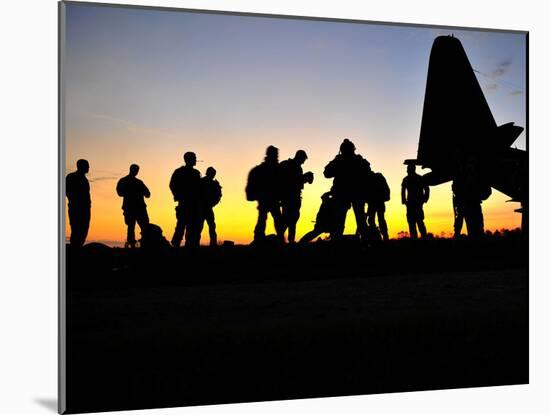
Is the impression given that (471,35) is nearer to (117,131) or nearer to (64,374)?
(117,131)

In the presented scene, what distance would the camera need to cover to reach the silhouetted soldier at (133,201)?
231 inches

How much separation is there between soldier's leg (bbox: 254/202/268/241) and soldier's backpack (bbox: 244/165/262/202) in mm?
84

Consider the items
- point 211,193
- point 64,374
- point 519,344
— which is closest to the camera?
point 64,374

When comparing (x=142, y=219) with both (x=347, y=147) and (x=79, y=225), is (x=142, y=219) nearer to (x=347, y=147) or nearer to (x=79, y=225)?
(x=79, y=225)

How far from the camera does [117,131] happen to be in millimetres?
5840

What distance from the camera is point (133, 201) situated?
5883 mm

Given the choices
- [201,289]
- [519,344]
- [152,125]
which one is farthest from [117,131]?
[519,344]

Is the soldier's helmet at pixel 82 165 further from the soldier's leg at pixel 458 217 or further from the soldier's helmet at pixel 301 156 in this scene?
the soldier's leg at pixel 458 217

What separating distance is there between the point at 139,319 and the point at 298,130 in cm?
177

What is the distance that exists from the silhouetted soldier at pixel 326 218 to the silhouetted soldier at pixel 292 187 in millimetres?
147

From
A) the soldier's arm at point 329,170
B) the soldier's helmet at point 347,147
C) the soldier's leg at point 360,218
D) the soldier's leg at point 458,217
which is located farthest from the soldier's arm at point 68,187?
the soldier's leg at point 458,217

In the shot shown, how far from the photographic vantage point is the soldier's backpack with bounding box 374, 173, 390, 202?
21.2ft

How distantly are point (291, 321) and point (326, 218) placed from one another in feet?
2.67

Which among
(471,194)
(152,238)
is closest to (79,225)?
(152,238)
